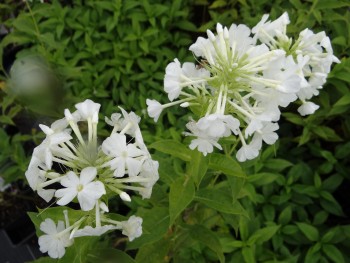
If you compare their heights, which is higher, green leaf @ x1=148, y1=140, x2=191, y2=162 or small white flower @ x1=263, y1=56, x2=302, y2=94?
small white flower @ x1=263, y1=56, x2=302, y2=94

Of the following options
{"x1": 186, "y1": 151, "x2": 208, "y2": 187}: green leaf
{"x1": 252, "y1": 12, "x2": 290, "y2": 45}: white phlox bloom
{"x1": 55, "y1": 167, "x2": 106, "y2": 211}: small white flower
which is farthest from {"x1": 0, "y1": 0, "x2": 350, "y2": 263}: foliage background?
{"x1": 252, "y1": 12, "x2": 290, "y2": 45}: white phlox bloom

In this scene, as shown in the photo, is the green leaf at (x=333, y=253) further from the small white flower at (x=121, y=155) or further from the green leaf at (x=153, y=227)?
the small white flower at (x=121, y=155)

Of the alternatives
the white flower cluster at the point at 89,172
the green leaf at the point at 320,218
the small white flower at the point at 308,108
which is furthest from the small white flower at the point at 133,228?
the green leaf at the point at 320,218

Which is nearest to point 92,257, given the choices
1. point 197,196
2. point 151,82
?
point 197,196

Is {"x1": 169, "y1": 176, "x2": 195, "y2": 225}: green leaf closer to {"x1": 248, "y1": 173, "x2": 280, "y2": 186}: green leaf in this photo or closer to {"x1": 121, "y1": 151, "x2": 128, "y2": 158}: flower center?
{"x1": 121, "y1": 151, "x2": 128, "y2": 158}: flower center

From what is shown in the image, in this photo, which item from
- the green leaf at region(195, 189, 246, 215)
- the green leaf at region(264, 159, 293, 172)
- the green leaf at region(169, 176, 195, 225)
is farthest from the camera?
the green leaf at region(264, 159, 293, 172)

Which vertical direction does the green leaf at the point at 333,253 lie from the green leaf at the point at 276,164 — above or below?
below

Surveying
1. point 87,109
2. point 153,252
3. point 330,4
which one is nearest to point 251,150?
point 87,109

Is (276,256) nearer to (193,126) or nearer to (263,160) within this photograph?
(263,160)

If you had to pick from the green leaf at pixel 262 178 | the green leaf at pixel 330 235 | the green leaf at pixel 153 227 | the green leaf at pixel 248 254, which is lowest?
the green leaf at pixel 330 235
